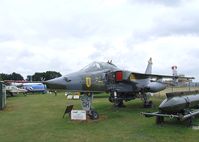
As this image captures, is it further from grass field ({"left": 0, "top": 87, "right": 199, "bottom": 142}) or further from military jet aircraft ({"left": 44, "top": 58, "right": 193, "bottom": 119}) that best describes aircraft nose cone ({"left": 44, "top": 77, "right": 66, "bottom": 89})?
grass field ({"left": 0, "top": 87, "right": 199, "bottom": 142})

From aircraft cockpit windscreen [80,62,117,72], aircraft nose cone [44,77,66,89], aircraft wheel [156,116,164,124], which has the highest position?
aircraft cockpit windscreen [80,62,117,72]

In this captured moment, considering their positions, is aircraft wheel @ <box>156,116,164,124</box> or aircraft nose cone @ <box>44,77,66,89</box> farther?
aircraft nose cone @ <box>44,77,66,89</box>

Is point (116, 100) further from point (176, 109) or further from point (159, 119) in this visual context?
point (176, 109)

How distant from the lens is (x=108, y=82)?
1791 cm

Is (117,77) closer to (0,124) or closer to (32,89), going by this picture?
(0,124)

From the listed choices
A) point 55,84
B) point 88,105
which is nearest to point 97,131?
point 88,105

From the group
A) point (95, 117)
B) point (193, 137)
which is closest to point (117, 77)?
point (95, 117)

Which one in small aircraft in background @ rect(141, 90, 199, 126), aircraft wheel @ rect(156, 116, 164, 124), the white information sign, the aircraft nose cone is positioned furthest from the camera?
the aircraft nose cone

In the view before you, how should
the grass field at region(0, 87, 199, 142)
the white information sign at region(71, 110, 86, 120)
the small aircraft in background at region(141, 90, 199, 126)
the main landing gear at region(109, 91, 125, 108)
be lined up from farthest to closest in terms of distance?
1. the main landing gear at region(109, 91, 125, 108)
2. the white information sign at region(71, 110, 86, 120)
3. the small aircraft in background at region(141, 90, 199, 126)
4. the grass field at region(0, 87, 199, 142)

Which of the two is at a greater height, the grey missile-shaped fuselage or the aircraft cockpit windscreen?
the aircraft cockpit windscreen

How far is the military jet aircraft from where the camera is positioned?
15.8 meters

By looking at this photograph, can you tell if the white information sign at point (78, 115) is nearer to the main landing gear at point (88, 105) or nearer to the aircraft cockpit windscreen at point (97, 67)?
the main landing gear at point (88, 105)

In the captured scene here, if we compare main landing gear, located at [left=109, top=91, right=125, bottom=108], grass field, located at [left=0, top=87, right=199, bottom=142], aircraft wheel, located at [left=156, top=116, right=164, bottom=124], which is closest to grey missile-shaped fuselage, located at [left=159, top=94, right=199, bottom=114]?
aircraft wheel, located at [left=156, top=116, right=164, bottom=124]

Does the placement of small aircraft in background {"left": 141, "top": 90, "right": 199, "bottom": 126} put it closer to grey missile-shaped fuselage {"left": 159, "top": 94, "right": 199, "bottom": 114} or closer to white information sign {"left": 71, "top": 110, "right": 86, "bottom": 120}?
grey missile-shaped fuselage {"left": 159, "top": 94, "right": 199, "bottom": 114}
